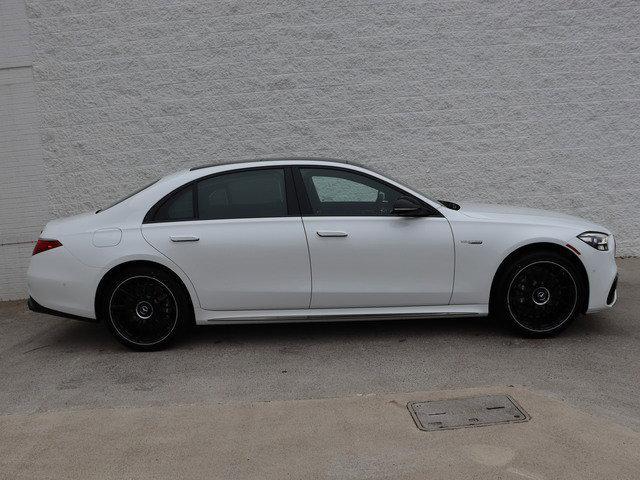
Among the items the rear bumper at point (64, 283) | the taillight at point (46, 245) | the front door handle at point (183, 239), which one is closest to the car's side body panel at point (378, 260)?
the front door handle at point (183, 239)

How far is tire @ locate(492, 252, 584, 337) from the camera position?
4.98m

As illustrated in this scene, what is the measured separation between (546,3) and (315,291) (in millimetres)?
5025

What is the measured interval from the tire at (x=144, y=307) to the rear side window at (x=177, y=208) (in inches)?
17.7

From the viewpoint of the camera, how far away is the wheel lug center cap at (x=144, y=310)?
16.7 feet

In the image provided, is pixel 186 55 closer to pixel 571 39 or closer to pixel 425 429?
pixel 571 39

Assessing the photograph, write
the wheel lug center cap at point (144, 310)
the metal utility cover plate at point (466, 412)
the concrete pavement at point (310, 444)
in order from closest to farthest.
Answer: the concrete pavement at point (310, 444)
the metal utility cover plate at point (466, 412)
the wheel lug center cap at point (144, 310)

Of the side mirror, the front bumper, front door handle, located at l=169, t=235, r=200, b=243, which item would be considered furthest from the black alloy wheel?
front door handle, located at l=169, t=235, r=200, b=243

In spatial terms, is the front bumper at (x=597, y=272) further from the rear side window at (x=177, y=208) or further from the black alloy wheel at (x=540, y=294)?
the rear side window at (x=177, y=208)

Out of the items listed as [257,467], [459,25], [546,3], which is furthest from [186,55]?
[257,467]

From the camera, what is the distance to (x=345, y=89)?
753 centimetres

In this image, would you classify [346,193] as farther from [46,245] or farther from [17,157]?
[17,157]

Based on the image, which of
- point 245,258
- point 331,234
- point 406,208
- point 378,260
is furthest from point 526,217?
point 245,258

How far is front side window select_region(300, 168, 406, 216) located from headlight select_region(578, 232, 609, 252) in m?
1.51

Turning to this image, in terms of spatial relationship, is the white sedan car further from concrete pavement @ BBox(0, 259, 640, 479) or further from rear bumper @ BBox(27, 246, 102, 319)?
concrete pavement @ BBox(0, 259, 640, 479)
